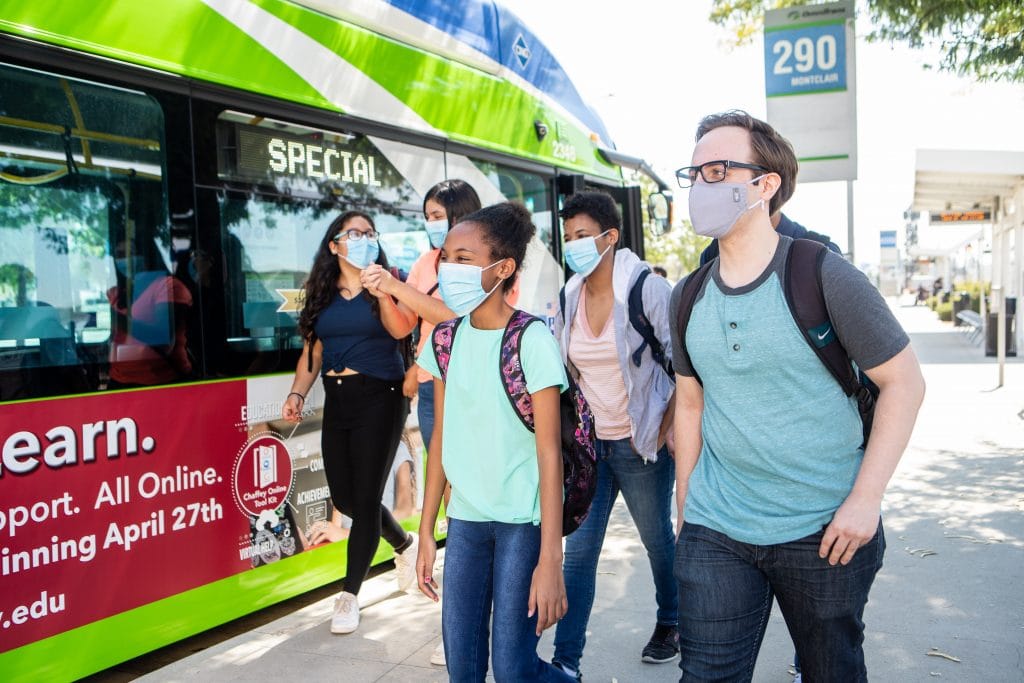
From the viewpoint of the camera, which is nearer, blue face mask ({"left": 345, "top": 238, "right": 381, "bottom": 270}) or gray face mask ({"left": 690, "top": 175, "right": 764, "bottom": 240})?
gray face mask ({"left": 690, "top": 175, "right": 764, "bottom": 240})

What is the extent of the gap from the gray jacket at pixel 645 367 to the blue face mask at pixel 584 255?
0.11 m

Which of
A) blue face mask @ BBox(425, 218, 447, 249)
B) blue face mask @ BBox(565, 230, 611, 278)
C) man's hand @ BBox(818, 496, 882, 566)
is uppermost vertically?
blue face mask @ BBox(425, 218, 447, 249)

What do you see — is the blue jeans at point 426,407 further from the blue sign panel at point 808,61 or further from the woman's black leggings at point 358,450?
the blue sign panel at point 808,61

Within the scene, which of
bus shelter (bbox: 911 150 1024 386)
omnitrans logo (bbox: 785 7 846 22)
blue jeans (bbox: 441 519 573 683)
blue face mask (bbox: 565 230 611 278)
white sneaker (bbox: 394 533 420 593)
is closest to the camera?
blue jeans (bbox: 441 519 573 683)

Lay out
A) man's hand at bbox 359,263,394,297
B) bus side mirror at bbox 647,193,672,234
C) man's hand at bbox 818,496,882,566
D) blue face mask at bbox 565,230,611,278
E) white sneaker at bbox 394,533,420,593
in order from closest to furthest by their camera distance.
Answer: man's hand at bbox 818,496,882,566
blue face mask at bbox 565,230,611,278
man's hand at bbox 359,263,394,297
white sneaker at bbox 394,533,420,593
bus side mirror at bbox 647,193,672,234

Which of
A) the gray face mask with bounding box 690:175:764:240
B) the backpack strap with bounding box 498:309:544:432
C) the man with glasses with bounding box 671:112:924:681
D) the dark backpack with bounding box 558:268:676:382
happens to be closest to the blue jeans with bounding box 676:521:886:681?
the man with glasses with bounding box 671:112:924:681

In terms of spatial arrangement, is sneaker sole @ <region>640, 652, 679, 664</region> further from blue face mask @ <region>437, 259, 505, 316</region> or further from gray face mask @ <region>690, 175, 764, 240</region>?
gray face mask @ <region>690, 175, 764, 240</region>

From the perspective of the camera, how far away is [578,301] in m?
4.01

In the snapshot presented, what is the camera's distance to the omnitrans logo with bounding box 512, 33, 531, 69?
23.8ft

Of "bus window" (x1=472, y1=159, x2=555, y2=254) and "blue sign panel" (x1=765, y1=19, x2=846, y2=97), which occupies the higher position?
"blue sign panel" (x1=765, y1=19, x2=846, y2=97)

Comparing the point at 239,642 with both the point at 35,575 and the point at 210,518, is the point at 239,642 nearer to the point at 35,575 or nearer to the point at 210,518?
the point at 210,518

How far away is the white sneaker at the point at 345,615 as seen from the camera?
4.66 metres

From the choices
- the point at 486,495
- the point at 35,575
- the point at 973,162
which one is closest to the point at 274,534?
the point at 35,575

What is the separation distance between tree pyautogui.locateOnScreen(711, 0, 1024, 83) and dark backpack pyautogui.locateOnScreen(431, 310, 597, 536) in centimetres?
711
